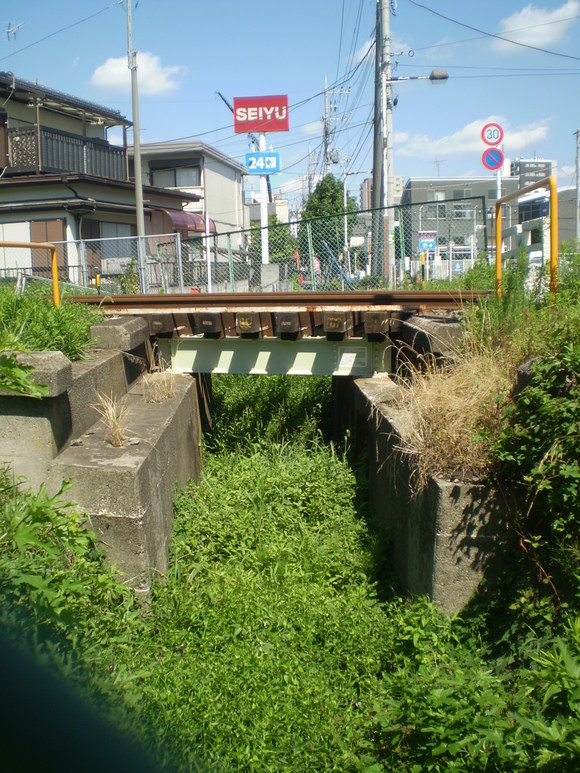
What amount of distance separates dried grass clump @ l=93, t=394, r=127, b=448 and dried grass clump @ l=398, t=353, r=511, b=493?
→ 9.39 ft

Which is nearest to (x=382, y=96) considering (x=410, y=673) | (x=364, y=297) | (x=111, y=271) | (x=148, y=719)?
(x=111, y=271)

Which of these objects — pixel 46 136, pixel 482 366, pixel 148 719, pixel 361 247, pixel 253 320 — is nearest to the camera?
pixel 148 719

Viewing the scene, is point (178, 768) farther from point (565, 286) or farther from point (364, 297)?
point (364, 297)

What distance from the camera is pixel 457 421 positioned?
5.81 metres

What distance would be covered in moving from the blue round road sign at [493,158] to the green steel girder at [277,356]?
938 centimetres

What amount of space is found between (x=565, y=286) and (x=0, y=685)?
6.53 metres

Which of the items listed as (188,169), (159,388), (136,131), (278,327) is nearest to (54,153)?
(136,131)

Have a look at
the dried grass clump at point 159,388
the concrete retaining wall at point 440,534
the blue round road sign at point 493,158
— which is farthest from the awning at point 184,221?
the concrete retaining wall at point 440,534

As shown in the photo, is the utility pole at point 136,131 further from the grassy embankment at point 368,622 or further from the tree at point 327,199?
the grassy embankment at point 368,622

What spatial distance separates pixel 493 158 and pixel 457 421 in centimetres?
1378

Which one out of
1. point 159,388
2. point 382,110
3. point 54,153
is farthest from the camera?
point 54,153

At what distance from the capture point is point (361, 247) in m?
18.9

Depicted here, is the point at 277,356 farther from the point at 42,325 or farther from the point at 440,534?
the point at 440,534

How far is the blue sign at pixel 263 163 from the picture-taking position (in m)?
20.9
